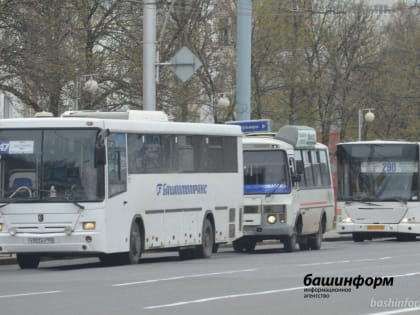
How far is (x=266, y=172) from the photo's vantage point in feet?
106

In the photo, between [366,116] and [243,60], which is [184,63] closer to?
[243,60]

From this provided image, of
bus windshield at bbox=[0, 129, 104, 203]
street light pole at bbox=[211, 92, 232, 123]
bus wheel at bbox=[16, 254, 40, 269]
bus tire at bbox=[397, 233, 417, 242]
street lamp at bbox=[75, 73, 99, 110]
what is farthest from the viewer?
street light pole at bbox=[211, 92, 232, 123]

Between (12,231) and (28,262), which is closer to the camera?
(12,231)

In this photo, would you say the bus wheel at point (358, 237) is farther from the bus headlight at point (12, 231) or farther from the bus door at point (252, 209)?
the bus headlight at point (12, 231)

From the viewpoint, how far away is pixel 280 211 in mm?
31812

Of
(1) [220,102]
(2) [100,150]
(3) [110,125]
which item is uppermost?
(1) [220,102]

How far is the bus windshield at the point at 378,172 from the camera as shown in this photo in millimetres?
40438

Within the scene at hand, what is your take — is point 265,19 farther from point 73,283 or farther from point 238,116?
point 73,283

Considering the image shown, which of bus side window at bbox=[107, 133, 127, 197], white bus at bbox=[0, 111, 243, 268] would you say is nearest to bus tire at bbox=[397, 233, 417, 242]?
white bus at bbox=[0, 111, 243, 268]

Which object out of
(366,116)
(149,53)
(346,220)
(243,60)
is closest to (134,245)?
(149,53)

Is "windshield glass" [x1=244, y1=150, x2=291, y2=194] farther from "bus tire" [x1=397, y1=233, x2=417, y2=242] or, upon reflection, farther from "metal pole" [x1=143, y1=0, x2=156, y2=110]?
"bus tire" [x1=397, y1=233, x2=417, y2=242]

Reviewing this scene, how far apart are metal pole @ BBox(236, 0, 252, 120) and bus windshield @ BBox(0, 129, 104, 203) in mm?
16332

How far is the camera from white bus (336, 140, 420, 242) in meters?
40.0

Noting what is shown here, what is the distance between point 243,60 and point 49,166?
55.6 ft
